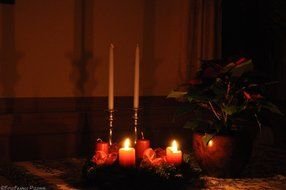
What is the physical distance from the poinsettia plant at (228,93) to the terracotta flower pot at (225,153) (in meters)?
0.07

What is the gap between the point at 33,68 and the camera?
8.45ft

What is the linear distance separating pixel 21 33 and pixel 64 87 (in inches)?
14.8

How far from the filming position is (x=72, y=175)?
196cm

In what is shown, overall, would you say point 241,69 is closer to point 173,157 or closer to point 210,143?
point 210,143

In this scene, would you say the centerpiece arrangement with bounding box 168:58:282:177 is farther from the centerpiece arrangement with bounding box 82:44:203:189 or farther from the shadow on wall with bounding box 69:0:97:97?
the shadow on wall with bounding box 69:0:97:97

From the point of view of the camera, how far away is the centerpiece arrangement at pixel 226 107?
195 cm

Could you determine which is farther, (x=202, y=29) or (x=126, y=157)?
(x=202, y=29)

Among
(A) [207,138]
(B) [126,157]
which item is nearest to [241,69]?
(A) [207,138]

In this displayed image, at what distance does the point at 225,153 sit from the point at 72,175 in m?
0.63

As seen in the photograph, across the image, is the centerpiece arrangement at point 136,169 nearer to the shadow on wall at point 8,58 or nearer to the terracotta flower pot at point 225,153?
the terracotta flower pot at point 225,153

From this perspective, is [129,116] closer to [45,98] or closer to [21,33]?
[45,98]

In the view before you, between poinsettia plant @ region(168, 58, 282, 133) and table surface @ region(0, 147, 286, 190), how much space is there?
23cm

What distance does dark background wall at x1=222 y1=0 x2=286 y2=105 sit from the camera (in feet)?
10.1

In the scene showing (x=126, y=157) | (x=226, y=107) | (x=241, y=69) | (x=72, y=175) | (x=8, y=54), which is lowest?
(x=72, y=175)
